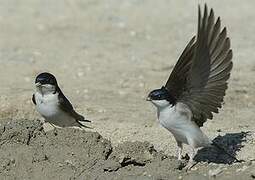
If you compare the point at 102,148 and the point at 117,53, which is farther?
the point at 117,53

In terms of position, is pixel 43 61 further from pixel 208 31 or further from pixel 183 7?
pixel 208 31

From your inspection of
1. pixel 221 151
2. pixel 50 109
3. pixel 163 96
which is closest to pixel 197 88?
pixel 163 96

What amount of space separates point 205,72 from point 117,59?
5.75m

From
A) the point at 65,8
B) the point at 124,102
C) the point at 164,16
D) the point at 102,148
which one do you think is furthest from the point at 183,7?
the point at 102,148

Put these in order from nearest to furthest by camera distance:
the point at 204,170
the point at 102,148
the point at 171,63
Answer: the point at 204,170 → the point at 102,148 → the point at 171,63

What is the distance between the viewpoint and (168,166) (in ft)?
22.2

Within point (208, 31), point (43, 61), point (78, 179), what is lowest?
point (43, 61)

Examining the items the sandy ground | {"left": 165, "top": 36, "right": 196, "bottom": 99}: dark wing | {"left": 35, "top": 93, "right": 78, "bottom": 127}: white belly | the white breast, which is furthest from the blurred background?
{"left": 165, "top": 36, "right": 196, "bottom": 99}: dark wing

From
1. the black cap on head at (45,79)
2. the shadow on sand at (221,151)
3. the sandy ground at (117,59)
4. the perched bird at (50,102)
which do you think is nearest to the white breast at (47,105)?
the perched bird at (50,102)

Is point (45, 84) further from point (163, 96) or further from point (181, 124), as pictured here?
point (181, 124)

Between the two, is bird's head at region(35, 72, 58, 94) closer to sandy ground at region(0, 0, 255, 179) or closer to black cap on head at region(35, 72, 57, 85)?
black cap on head at region(35, 72, 57, 85)

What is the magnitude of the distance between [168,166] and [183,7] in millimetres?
9037

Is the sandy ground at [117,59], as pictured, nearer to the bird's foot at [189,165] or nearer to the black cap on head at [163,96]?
the bird's foot at [189,165]

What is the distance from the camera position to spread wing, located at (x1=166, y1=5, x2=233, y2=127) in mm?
6930
